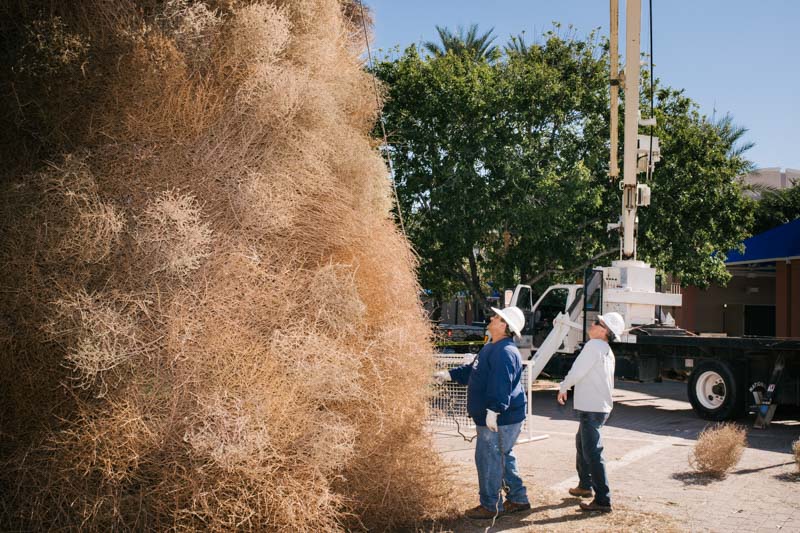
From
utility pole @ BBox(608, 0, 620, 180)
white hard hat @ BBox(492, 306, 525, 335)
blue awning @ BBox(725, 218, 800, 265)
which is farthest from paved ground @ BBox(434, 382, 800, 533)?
blue awning @ BBox(725, 218, 800, 265)

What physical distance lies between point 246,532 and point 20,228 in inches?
91.1

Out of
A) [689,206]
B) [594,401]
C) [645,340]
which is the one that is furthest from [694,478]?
[689,206]

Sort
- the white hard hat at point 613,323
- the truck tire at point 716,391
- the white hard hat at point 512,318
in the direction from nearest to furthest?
the white hard hat at point 512,318 → the white hard hat at point 613,323 → the truck tire at point 716,391

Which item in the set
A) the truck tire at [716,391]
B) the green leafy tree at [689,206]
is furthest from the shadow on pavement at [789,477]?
the green leafy tree at [689,206]

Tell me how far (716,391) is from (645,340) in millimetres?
1425

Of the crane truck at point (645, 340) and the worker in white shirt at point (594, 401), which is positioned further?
the crane truck at point (645, 340)

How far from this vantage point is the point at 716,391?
1291 cm

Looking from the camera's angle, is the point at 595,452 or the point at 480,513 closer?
the point at 480,513

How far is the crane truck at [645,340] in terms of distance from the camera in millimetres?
11805

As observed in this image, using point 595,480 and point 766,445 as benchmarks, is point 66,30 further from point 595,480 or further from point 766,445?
point 766,445

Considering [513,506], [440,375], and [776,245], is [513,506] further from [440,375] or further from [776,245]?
[776,245]

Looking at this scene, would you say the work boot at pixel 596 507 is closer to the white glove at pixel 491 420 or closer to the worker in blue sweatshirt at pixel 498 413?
the worker in blue sweatshirt at pixel 498 413

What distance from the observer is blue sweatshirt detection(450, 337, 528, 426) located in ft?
20.5

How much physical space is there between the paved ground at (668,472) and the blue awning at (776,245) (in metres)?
11.6
